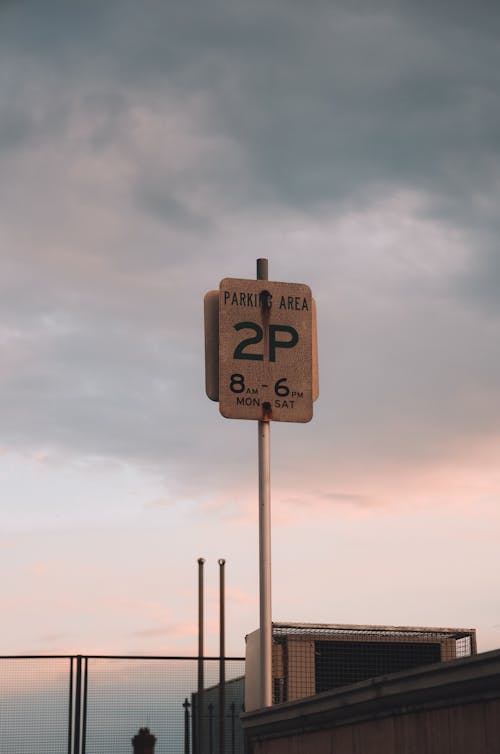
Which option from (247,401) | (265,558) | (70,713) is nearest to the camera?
(265,558)

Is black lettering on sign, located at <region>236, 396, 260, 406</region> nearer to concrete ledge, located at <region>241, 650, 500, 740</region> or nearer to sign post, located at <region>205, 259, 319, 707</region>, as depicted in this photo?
sign post, located at <region>205, 259, 319, 707</region>

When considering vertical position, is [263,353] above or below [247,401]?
above

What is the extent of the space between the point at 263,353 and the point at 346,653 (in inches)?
185

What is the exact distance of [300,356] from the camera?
1733cm

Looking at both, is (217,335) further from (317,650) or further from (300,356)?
(317,650)

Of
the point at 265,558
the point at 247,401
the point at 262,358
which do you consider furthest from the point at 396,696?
the point at 262,358

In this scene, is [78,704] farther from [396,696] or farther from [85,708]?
[396,696]

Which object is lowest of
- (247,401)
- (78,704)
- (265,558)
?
(78,704)

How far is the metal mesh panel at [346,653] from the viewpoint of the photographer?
55.8 ft

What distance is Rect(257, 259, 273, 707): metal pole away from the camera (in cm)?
1612

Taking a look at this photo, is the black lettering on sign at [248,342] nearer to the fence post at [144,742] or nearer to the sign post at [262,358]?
the sign post at [262,358]

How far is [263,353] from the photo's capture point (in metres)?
17.2

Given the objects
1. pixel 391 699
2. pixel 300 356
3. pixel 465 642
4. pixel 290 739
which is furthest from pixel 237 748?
pixel 391 699

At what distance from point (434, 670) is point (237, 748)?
954 cm
